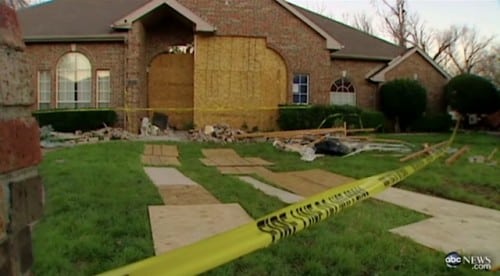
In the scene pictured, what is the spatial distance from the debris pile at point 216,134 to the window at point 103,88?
153 inches

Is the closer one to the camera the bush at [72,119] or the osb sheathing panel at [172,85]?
the bush at [72,119]

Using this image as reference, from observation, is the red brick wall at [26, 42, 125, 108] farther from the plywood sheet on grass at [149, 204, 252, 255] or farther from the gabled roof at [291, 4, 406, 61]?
the plywood sheet on grass at [149, 204, 252, 255]

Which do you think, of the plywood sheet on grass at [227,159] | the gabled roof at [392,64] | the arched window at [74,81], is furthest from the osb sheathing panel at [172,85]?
the gabled roof at [392,64]

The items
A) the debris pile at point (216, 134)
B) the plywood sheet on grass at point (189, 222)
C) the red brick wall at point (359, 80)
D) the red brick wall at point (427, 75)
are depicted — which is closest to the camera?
the plywood sheet on grass at point (189, 222)

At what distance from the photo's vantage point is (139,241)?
4375mm

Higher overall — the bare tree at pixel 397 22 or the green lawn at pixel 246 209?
the bare tree at pixel 397 22

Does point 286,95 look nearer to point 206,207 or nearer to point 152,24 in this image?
point 152,24

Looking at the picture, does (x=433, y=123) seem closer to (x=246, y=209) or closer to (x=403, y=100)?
(x=403, y=100)

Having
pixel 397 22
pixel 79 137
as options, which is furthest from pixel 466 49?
pixel 79 137

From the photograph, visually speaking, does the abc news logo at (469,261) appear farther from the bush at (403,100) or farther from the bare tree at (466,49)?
the bare tree at (466,49)

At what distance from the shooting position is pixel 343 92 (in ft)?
75.3

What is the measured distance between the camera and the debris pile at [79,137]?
564 inches

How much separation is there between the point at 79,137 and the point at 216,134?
4.83 meters

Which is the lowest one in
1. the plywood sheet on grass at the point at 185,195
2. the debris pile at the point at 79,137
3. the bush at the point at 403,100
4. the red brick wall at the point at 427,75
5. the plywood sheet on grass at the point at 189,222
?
the plywood sheet on grass at the point at 189,222
